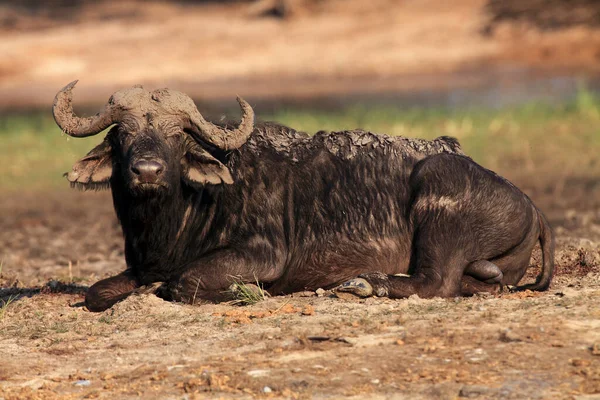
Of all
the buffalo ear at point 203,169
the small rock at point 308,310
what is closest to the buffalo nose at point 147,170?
the buffalo ear at point 203,169

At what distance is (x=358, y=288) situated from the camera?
267 inches

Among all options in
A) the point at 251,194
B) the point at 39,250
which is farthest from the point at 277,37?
the point at 251,194

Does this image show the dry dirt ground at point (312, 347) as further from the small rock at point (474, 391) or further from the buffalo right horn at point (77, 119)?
the buffalo right horn at point (77, 119)

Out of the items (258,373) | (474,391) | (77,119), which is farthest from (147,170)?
(474,391)

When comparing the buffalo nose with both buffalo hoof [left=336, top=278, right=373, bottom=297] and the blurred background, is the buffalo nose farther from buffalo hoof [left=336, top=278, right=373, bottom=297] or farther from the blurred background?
the blurred background

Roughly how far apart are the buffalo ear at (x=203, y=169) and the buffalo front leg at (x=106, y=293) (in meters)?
0.87

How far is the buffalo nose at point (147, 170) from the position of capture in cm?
661

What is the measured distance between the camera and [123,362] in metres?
5.72

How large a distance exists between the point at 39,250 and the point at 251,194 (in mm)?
4392

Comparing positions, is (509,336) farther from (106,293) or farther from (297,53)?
(297,53)

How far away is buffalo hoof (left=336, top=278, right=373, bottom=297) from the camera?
22.3 feet

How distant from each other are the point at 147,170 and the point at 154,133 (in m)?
0.45

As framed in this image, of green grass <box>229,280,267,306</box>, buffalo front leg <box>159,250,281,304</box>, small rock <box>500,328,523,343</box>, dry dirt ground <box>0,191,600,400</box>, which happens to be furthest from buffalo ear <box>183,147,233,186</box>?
small rock <box>500,328,523,343</box>

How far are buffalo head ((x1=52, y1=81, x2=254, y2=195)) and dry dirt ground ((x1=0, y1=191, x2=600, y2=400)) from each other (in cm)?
85
